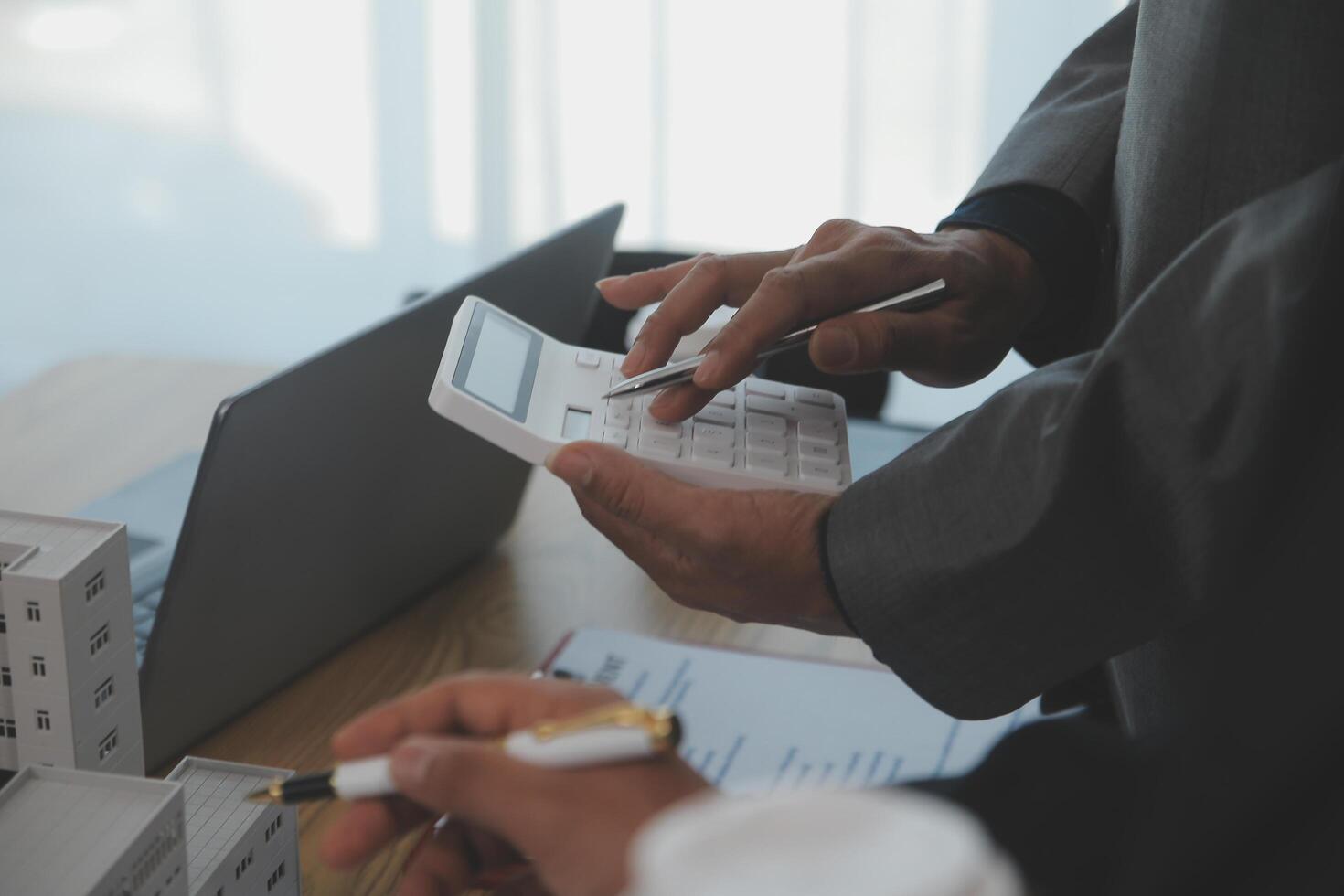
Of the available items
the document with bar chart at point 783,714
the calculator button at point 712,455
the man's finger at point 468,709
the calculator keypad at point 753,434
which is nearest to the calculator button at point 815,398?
the calculator keypad at point 753,434

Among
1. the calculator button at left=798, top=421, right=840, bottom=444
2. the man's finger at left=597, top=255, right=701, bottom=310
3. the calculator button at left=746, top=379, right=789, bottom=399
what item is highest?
the man's finger at left=597, top=255, right=701, bottom=310

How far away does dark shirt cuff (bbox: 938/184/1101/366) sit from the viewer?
82 centimetres

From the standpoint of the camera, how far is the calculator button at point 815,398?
781mm

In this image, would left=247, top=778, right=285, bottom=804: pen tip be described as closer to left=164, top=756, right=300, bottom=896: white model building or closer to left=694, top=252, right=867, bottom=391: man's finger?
left=164, top=756, right=300, bottom=896: white model building

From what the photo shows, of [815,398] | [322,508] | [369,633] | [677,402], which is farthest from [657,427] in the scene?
[369,633]

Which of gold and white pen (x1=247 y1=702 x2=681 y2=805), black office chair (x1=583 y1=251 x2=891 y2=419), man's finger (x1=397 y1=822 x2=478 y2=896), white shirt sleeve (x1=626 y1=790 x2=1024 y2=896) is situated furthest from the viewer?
black office chair (x1=583 y1=251 x2=891 y2=419)

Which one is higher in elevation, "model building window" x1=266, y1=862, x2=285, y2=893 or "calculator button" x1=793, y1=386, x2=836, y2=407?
"calculator button" x1=793, y1=386, x2=836, y2=407

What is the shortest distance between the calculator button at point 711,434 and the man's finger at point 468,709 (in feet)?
0.85

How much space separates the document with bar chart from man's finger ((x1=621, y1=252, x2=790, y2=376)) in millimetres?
235

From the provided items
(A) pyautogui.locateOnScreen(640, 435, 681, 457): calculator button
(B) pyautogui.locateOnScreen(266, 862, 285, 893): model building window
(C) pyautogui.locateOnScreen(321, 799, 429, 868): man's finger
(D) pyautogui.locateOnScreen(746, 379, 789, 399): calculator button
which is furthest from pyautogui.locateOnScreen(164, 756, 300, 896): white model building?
(D) pyautogui.locateOnScreen(746, 379, 789, 399): calculator button

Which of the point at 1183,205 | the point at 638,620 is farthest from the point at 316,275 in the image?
the point at 1183,205

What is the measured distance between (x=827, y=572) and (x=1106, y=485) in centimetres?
14

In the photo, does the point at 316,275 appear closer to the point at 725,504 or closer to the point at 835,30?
the point at 835,30

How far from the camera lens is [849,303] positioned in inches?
29.2
